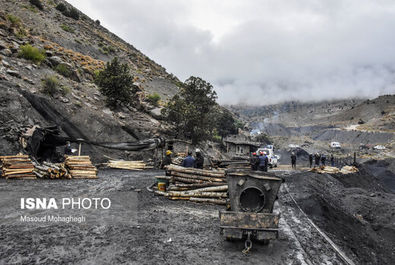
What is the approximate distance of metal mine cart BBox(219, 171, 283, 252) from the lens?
18.9 feet

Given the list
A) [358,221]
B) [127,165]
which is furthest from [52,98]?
[358,221]

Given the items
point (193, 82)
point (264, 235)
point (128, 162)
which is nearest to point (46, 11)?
point (193, 82)

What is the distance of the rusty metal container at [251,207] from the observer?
5.75 metres

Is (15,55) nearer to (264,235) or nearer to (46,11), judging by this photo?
(264,235)

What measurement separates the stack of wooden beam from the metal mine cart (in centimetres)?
1130

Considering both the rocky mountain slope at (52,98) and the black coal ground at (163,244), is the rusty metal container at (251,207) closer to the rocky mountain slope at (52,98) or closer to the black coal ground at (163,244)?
the black coal ground at (163,244)

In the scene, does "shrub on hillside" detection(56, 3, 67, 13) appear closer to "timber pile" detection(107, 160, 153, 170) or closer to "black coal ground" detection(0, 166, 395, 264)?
"timber pile" detection(107, 160, 153, 170)

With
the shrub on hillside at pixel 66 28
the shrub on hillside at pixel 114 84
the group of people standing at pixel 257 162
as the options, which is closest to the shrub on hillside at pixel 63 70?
the shrub on hillside at pixel 114 84

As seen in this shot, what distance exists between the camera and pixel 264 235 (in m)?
5.74

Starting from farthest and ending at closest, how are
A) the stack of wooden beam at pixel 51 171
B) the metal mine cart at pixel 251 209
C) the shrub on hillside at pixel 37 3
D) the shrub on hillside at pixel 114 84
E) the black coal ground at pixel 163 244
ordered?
the shrub on hillside at pixel 37 3 < the shrub on hillside at pixel 114 84 < the stack of wooden beam at pixel 51 171 < the metal mine cart at pixel 251 209 < the black coal ground at pixel 163 244

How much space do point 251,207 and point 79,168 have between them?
12077 millimetres

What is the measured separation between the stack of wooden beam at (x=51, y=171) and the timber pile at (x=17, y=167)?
0.88 ft

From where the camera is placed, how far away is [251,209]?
628cm

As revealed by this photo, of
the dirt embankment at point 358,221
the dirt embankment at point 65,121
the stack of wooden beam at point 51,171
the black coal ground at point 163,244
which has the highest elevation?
the dirt embankment at point 65,121
